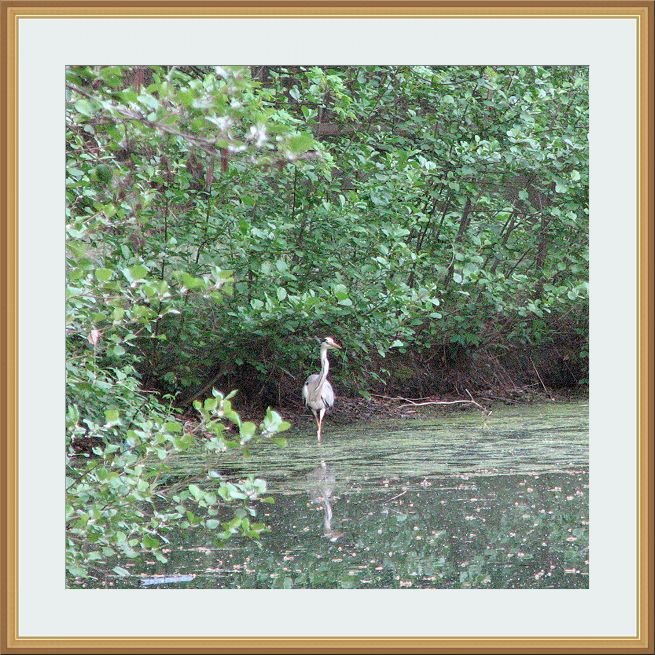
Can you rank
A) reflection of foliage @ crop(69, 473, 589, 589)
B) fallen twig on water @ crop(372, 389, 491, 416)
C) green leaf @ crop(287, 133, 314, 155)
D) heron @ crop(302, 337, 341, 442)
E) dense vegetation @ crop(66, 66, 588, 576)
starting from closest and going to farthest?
green leaf @ crop(287, 133, 314, 155), reflection of foliage @ crop(69, 473, 589, 589), dense vegetation @ crop(66, 66, 588, 576), heron @ crop(302, 337, 341, 442), fallen twig on water @ crop(372, 389, 491, 416)

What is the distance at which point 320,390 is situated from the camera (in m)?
8.53

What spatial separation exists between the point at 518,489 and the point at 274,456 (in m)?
2.15

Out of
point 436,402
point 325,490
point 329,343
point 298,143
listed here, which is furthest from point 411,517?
point 436,402

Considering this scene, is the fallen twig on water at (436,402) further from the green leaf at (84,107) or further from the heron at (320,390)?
the green leaf at (84,107)

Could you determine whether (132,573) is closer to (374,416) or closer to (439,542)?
(439,542)

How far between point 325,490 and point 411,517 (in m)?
0.89

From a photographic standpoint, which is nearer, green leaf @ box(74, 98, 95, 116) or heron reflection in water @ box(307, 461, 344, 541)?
green leaf @ box(74, 98, 95, 116)

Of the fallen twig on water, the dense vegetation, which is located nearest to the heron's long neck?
the dense vegetation

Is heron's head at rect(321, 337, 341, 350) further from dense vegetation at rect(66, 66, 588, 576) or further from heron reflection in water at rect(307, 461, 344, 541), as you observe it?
heron reflection in water at rect(307, 461, 344, 541)

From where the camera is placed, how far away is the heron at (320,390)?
27.6ft

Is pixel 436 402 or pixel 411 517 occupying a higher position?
pixel 436 402

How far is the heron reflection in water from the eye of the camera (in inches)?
196

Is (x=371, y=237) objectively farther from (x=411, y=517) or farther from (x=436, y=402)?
(x=411, y=517)
